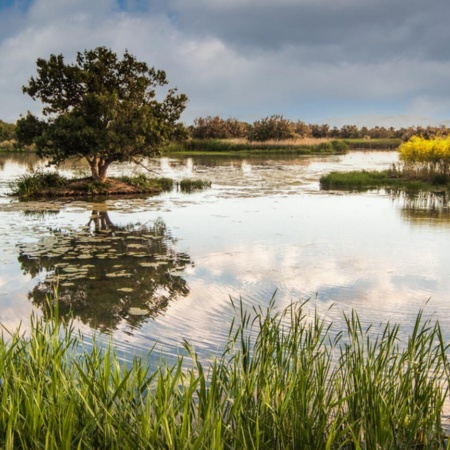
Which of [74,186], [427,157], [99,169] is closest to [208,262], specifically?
[74,186]

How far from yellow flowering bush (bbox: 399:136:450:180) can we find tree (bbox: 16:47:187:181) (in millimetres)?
8994

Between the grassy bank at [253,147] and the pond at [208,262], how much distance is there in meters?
32.8

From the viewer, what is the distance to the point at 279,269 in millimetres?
8391

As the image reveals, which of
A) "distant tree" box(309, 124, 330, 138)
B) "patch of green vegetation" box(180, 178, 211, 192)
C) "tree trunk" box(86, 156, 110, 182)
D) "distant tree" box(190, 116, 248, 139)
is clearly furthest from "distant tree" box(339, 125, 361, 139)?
"tree trunk" box(86, 156, 110, 182)

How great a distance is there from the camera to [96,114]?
17.7m

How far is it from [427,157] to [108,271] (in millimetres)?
15537

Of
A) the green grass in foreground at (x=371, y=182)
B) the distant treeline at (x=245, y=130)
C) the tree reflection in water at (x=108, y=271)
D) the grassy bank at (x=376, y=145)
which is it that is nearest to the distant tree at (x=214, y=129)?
the distant treeline at (x=245, y=130)

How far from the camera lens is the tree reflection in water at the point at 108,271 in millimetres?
6483

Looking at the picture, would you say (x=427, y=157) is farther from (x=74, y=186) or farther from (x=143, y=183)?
(x=74, y=186)

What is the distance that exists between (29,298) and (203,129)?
53.3 m

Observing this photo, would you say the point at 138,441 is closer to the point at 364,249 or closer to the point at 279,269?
the point at 279,269

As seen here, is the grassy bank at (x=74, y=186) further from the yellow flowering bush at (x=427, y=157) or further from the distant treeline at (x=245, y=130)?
the distant treeline at (x=245, y=130)

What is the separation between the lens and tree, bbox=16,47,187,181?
56.6 feet

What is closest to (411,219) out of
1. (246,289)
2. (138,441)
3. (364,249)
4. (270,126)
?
(364,249)
